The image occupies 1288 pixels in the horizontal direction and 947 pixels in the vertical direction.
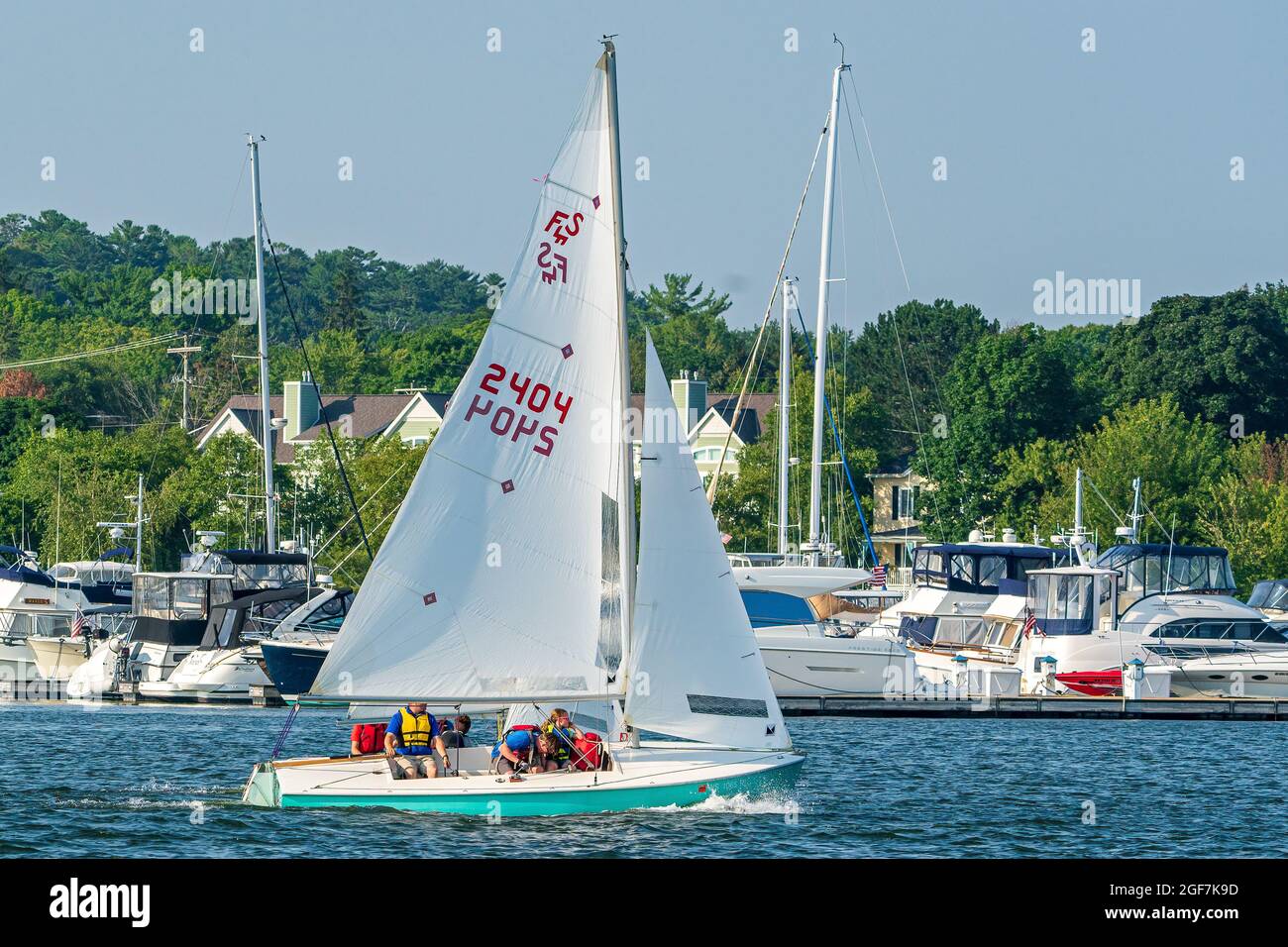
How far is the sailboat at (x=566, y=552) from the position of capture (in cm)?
2408

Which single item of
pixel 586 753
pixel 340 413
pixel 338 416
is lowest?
pixel 586 753

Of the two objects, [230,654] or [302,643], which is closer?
[302,643]

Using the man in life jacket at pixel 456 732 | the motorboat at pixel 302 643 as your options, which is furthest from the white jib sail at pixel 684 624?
the motorboat at pixel 302 643

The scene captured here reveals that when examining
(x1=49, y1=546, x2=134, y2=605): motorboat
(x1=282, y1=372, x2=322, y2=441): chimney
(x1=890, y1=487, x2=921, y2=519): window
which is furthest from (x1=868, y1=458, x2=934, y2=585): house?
(x1=49, y1=546, x2=134, y2=605): motorboat

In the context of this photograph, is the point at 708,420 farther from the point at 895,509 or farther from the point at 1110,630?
the point at 1110,630

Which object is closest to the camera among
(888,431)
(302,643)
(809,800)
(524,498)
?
Result: (524,498)

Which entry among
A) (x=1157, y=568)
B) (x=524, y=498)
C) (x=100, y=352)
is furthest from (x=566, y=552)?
(x=100, y=352)

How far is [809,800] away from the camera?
90.6 ft

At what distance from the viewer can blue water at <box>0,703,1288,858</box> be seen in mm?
22797

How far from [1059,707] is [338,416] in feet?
230
